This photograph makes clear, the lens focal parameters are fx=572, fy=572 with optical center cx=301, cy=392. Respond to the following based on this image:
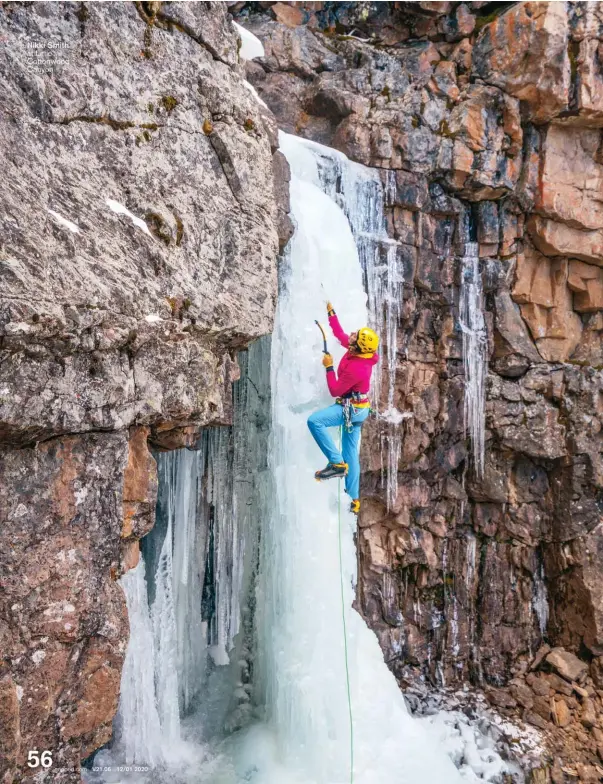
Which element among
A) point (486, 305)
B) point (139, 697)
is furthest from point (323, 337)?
point (139, 697)

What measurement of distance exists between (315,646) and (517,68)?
9.29m

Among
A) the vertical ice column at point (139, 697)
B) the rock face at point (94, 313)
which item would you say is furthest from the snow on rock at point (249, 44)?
the vertical ice column at point (139, 697)

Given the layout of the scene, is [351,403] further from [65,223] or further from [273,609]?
[65,223]

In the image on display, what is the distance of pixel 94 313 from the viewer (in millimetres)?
3854

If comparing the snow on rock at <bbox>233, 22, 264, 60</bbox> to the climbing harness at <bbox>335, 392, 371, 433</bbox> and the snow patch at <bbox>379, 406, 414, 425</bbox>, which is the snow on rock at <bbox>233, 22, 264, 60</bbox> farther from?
the snow patch at <bbox>379, 406, 414, 425</bbox>

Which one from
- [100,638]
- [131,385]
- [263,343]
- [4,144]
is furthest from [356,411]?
[4,144]

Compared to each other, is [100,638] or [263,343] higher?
[263,343]

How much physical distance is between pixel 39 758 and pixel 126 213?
3849 millimetres

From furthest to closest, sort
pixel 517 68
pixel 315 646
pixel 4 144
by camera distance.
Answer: pixel 517 68 → pixel 315 646 → pixel 4 144

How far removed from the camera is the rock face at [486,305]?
9477 millimetres

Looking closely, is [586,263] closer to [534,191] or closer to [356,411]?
[534,191]

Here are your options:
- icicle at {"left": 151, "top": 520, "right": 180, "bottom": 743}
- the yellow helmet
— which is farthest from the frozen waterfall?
the yellow helmet

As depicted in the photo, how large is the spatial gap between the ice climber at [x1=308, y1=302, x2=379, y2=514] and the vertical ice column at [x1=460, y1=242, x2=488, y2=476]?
427 cm

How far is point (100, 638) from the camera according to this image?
4105 mm
